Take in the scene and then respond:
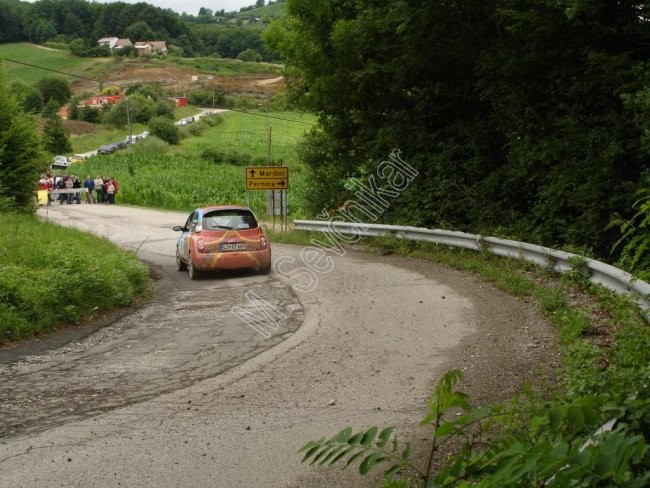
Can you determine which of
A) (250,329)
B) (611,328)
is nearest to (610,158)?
(611,328)

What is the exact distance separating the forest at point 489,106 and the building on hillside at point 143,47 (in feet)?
529

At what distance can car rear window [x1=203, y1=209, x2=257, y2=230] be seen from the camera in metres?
16.4

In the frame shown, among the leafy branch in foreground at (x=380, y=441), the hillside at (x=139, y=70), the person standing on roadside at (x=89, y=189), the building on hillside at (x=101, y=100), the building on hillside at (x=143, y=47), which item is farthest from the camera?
the building on hillside at (x=143, y=47)

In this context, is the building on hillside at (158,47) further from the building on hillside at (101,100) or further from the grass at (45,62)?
the building on hillside at (101,100)

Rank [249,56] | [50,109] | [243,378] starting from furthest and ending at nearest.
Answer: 1. [249,56]
2. [50,109]
3. [243,378]

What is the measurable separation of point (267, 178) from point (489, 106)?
740 cm

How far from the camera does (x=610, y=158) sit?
13195 mm

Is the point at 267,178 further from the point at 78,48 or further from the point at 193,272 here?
the point at 78,48

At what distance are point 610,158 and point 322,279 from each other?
5.88 m

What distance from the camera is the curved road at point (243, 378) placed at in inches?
219

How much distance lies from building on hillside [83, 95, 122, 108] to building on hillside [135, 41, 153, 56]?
2802 centimetres

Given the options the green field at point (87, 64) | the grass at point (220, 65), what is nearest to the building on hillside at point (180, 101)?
the grass at point (220, 65)

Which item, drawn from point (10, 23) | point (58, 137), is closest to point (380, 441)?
point (58, 137)

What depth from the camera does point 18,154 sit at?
987 inches
